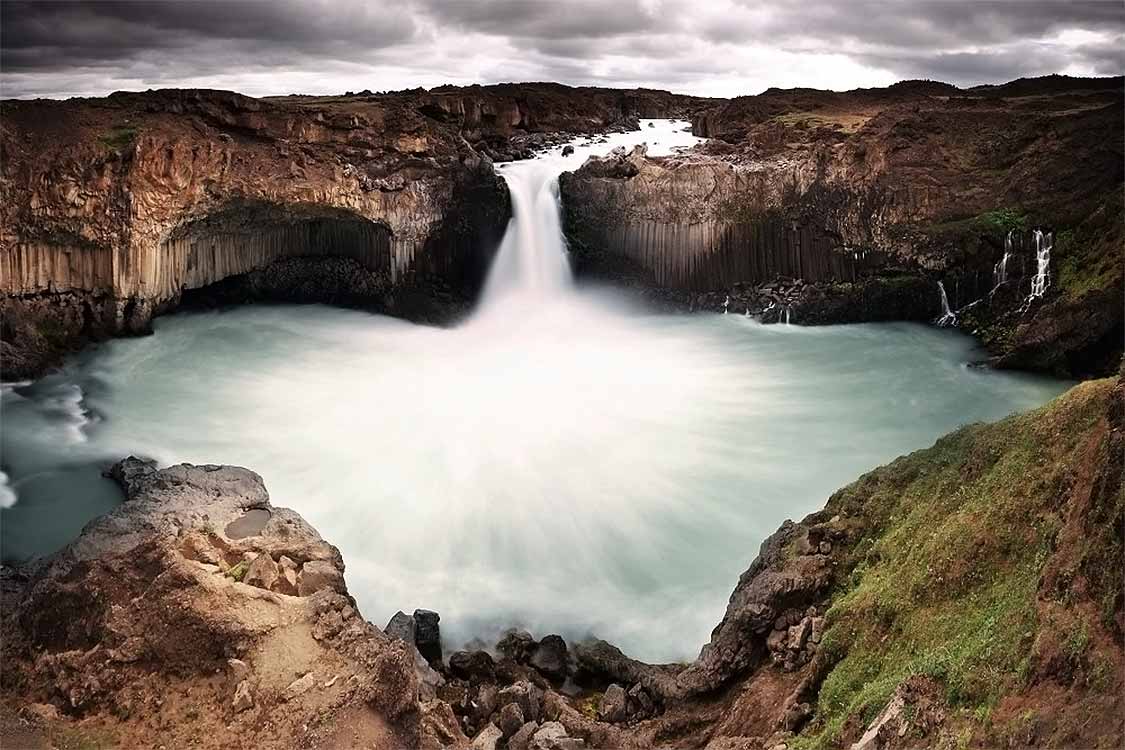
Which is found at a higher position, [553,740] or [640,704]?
[553,740]

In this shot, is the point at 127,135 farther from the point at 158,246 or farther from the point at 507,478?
the point at 507,478

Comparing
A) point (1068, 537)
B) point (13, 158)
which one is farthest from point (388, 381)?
point (1068, 537)

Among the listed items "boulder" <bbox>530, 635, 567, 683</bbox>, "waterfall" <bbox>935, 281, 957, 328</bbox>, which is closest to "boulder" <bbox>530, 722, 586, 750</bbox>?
"boulder" <bbox>530, 635, 567, 683</bbox>

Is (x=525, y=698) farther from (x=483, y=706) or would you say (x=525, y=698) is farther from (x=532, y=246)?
(x=532, y=246)

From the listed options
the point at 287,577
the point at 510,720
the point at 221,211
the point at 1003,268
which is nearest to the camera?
the point at 510,720

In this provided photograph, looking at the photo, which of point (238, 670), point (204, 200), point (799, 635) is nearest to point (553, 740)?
point (799, 635)

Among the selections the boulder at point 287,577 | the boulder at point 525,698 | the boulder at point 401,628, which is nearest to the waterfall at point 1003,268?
the boulder at point 401,628
